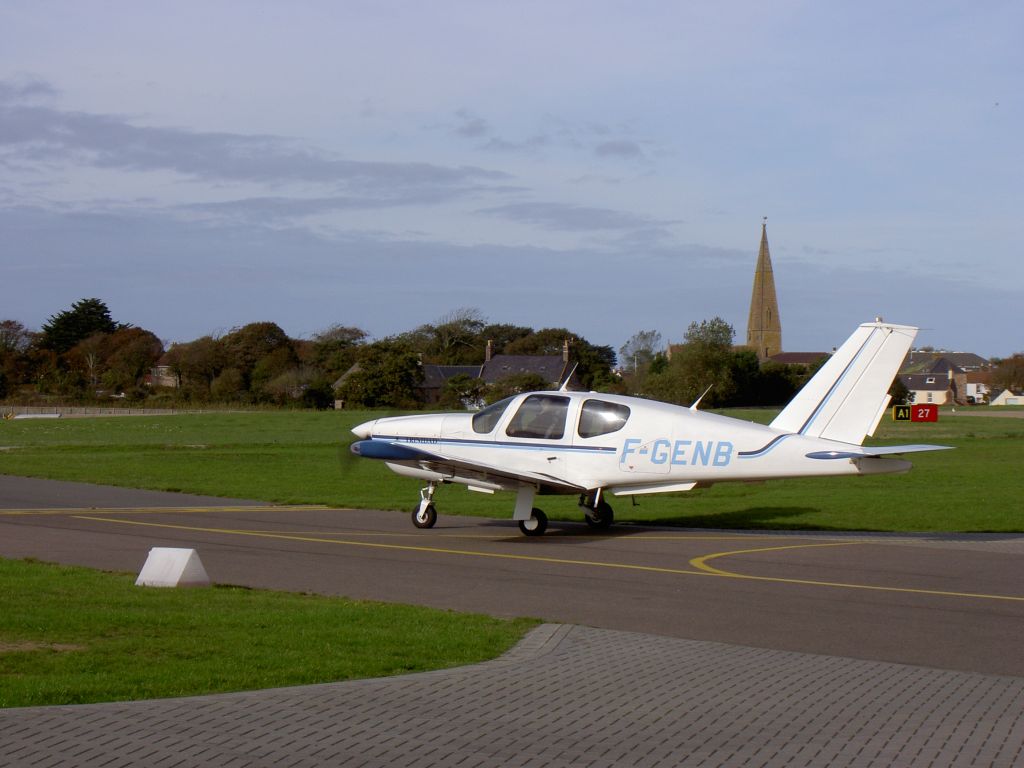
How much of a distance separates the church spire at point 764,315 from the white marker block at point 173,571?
176m

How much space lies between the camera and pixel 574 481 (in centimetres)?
1797

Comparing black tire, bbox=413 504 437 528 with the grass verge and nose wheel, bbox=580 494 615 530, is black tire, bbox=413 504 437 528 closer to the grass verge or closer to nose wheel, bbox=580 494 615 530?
nose wheel, bbox=580 494 615 530

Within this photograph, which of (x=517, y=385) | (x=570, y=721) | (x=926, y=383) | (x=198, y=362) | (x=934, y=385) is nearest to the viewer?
(x=570, y=721)

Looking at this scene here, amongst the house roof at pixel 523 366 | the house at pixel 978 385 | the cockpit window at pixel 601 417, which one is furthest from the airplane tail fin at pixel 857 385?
the house at pixel 978 385

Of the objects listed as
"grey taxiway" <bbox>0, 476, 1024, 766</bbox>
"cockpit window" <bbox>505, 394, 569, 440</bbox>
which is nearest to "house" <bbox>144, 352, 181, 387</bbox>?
"cockpit window" <bbox>505, 394, 569, 440</bbox>

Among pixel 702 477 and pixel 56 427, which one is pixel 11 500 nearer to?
pixel 702 477

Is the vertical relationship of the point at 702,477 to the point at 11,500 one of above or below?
above

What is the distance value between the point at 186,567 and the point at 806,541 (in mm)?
9730

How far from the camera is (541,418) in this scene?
60.1 ft

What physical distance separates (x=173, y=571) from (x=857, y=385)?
10.0 m

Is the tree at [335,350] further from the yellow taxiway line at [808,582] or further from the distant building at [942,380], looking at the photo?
the yellow taxiway line at [808,582]

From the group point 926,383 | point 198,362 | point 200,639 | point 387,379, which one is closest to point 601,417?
point 200,639

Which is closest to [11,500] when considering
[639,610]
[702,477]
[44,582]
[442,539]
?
[442,539]

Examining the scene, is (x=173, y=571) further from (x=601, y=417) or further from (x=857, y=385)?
(x=857, y=385)
